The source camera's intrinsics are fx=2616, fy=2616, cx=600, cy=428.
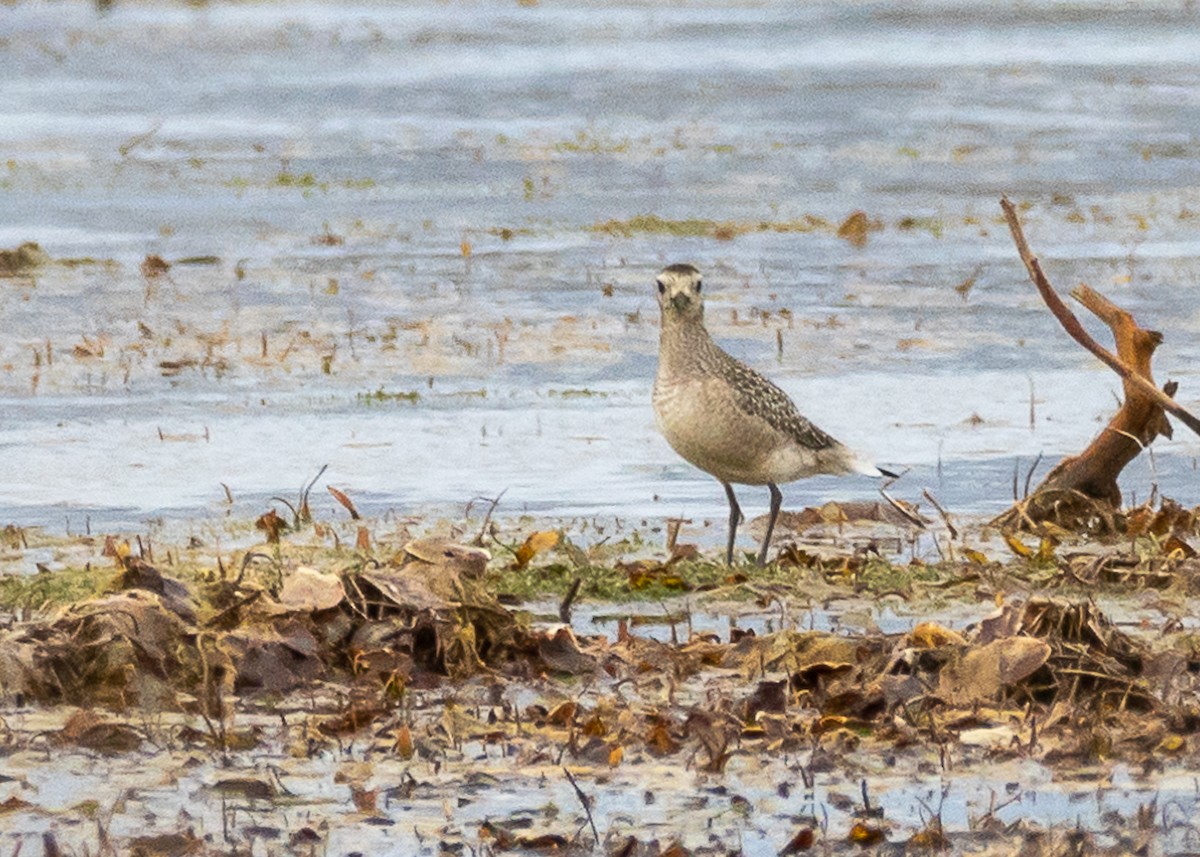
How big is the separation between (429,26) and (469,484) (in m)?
35.4

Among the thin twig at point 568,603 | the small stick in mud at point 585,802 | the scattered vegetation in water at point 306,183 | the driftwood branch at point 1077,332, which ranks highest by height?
the scattered vegetation in water at point 306,183

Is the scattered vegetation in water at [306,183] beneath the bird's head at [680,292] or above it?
above

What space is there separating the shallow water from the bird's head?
4.96 ft

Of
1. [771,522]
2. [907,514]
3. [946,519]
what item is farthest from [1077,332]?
[907,514]

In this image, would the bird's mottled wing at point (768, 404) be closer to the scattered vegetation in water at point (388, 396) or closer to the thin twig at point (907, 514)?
the thin twig at point (907, 514)

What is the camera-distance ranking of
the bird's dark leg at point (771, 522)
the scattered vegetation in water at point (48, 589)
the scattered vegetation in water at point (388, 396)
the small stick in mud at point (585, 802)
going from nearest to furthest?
1. the small stick in mud at point (585, 802)
2. the scattered vegetation in water at point (48, 589)
3. the bird's dark leg at point (771, 522)
4. the scattered vegetation in water at point (388, 396)

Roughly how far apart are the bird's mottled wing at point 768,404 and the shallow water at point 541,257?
1.23m

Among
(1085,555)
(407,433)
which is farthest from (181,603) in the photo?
(407,433)

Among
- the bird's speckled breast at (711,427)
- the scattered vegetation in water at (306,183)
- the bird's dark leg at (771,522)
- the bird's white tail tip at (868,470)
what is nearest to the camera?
the bird's speckled breast at (711,427)

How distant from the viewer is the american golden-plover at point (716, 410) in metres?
9.59

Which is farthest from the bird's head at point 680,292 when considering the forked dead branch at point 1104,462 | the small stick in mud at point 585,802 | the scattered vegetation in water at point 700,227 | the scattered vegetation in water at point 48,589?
the scattered vegetation in water at point 700,227

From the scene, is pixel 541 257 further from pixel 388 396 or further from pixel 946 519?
pixel 946 519

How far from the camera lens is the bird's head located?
9.77m

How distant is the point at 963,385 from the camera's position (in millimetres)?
14594
